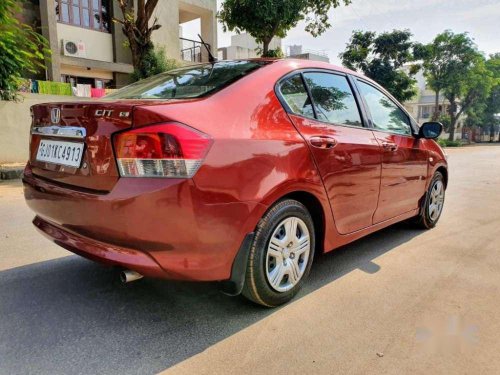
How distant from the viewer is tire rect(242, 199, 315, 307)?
250cm

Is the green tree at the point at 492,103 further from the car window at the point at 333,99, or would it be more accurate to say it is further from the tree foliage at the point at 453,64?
the car window at the point at 333,99

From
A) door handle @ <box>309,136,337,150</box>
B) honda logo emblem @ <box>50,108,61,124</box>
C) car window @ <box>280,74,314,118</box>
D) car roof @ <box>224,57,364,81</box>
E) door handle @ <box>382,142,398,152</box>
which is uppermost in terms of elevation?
car roof @ <box>224,57,364,81</box>

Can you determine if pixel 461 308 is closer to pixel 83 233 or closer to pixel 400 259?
pixel 400 259

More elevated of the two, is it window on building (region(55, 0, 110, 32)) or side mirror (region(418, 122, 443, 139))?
window on building (region(55, 0, 110, 32))

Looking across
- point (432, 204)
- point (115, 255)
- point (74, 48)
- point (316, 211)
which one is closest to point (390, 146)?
point (316, 211)

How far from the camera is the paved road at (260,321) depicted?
2.18 m

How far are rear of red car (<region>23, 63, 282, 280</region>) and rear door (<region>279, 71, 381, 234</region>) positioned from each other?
727 mm

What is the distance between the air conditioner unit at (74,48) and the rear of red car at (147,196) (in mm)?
16204

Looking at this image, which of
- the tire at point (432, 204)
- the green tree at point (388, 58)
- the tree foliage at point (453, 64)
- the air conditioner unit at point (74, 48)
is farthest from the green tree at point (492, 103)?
the tire at point (432, 204)

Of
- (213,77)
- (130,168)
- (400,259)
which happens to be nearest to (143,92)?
(213,77)

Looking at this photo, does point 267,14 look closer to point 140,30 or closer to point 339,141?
point 140,30

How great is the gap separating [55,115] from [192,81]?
90 cm

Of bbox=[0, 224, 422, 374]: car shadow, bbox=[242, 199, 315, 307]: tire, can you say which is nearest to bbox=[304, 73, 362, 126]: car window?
bbox=[242, 199, 315, 307]: tire

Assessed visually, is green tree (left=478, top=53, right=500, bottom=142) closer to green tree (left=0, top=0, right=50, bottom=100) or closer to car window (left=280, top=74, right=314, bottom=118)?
green tree (left=0, top=0, right=50, bottom=100)
